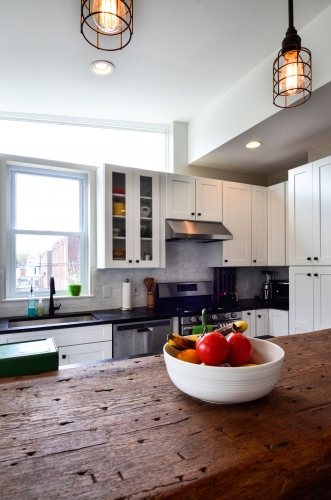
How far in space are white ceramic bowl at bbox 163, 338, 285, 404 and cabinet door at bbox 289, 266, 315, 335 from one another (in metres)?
2.40

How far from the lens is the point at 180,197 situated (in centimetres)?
345

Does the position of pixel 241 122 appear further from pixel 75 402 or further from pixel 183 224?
pixel 75 402

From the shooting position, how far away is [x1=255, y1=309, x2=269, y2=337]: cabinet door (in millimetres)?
3580

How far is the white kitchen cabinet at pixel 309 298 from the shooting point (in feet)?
9.33

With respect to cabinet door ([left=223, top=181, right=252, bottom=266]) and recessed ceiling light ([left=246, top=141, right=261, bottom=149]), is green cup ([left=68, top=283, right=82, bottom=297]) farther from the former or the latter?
recessed ceiling light ([left=246, top=141, right=261, bottom=149])

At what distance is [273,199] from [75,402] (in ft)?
11.6

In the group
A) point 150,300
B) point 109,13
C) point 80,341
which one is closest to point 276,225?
point 150,300

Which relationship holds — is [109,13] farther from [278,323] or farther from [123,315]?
[278,323]

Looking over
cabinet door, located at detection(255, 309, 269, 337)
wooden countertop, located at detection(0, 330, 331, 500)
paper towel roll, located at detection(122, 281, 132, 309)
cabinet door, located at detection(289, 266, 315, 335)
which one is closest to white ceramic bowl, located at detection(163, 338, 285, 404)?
wooden countertop, located at detection(0, 330, 331, 500)

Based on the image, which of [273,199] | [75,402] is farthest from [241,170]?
[75,402]

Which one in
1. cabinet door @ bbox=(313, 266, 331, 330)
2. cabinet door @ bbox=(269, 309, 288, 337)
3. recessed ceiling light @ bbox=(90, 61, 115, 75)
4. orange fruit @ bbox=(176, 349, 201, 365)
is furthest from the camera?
cabinet door @ bbox=(269, 309, 288, 337)

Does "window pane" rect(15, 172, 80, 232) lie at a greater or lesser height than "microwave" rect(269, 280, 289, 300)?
greater

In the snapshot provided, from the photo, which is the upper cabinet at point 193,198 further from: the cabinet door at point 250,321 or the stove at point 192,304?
the cabinet door at point 250,321

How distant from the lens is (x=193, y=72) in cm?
264
